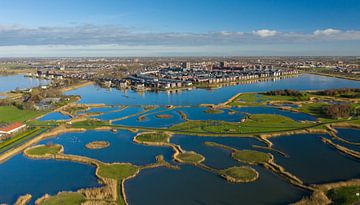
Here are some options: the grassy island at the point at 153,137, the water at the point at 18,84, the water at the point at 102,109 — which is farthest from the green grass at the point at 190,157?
the water at the point at 18,84

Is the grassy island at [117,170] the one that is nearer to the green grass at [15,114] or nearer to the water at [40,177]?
the water at [40,177]

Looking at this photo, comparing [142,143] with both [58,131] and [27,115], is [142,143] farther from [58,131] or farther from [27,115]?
[27,115]

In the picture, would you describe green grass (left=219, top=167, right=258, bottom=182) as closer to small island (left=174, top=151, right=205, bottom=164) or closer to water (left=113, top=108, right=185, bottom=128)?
small island (left=174, top=151, right=205, bottom=164)

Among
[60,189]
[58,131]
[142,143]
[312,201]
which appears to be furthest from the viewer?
[58,131]

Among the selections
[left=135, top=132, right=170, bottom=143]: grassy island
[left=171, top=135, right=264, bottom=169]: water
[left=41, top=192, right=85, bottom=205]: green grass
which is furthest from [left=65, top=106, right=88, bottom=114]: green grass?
[left=41, top=192, right=85, bottom=205]: green grass

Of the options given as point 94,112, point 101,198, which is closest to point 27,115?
point 94,112

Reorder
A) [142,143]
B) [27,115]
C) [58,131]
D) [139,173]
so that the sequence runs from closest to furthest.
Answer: [139,173]
[142,143]
[58,131]
[27,115]
